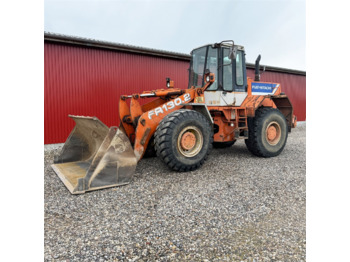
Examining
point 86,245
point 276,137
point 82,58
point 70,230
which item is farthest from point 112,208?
point 82,58

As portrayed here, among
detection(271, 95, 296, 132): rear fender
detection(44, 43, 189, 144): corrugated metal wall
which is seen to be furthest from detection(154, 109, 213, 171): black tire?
detection(44, 43, 189, 144): corrugated metal wall

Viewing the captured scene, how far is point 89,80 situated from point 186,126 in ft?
17.9

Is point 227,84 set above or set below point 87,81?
below

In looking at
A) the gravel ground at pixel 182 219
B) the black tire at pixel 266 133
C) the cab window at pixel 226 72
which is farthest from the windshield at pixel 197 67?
the gravel ground at pixel 182 219

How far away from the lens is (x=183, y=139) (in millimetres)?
4910

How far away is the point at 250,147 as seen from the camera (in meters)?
6.52

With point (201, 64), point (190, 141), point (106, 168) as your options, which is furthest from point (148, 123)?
point (201, 64)

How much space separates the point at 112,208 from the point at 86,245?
2.91 ft

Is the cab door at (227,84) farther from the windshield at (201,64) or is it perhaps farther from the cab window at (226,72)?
the windshield at (201,64)

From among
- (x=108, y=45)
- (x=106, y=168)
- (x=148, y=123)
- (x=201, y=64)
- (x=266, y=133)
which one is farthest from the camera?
(x=108, y=45)

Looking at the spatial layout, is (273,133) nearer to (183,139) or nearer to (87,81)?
(183,139)

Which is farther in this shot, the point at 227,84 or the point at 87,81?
the point at 87,81

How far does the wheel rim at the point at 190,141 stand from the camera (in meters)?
4.91

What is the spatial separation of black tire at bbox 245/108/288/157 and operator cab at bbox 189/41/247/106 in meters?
0.72
